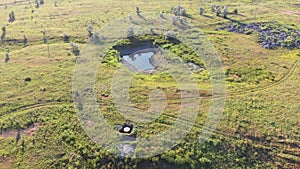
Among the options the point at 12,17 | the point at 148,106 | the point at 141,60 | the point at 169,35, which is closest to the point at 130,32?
the point at 169,35

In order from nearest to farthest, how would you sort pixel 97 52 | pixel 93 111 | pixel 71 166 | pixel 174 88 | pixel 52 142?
pixel 71 166 → pixel 52 142 → pixel 93 111 → pixel 174 88 → pixel 97 52

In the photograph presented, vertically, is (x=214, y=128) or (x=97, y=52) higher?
(x=97, y=52)

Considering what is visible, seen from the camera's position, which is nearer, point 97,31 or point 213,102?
point 213,102

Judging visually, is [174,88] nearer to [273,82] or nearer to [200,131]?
[200,131]

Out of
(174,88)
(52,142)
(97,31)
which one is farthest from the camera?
(97,31)

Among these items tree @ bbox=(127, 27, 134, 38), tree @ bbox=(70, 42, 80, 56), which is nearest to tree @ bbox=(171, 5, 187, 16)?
tree @ bbox=(127, 27, 134, 38)

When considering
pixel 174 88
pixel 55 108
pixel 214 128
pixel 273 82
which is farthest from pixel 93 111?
pixel 273 82
